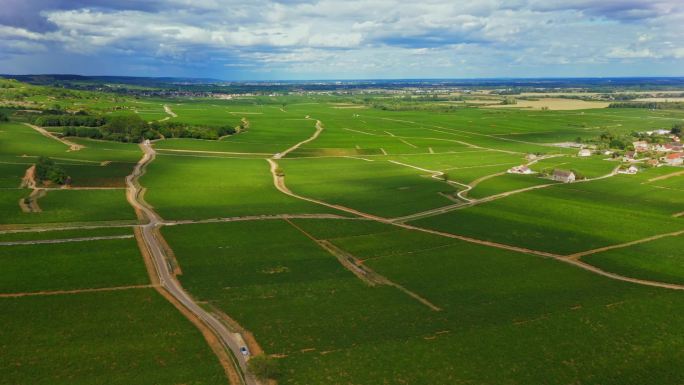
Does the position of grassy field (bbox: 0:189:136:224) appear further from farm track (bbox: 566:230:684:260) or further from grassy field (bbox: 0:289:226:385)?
farm track (bbox: 566:230:684:260)

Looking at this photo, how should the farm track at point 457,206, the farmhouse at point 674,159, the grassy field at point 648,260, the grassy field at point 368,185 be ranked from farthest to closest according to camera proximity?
the farmhouse at point 674,159
the grassy field at point 368,185
the farm track at point 457,206
the grassy field at point 648,260

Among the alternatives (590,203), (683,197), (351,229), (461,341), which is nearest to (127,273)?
(351,229)

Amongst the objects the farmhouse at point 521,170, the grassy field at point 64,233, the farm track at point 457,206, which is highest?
the farmhouse at point 521,170

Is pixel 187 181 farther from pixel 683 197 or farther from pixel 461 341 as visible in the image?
pixel 683 197

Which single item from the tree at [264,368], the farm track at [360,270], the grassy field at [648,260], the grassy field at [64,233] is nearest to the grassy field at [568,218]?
the grassy field at [648,260]

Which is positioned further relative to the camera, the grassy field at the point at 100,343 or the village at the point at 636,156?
the village at the point at 636,156

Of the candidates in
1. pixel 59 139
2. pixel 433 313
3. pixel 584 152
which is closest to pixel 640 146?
pixel 584 152

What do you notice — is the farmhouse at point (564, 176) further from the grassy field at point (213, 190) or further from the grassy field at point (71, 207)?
the grassy field at point (71, 207)

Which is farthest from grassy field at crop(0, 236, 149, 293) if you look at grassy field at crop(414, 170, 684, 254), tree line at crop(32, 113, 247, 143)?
tree line at crop(32, 113, 247, 143)
